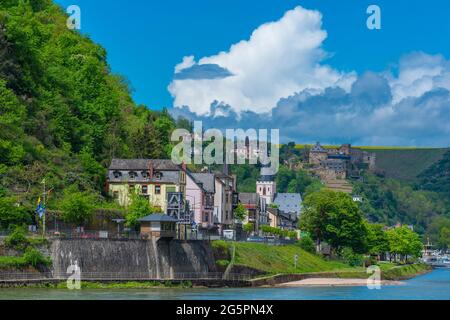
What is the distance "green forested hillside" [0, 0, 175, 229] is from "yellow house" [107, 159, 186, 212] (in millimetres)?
2060

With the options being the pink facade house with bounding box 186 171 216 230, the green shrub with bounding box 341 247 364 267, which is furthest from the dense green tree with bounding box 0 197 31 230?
the green shrub with bounding box 341 247 364 267

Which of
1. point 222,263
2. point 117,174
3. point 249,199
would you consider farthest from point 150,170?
point 249,199

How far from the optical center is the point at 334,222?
5492 inches

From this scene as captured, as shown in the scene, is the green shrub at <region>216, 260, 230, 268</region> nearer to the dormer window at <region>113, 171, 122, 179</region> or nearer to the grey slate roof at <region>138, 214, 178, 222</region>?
the grey slate roof at <region>138, 214, 178, 222</region>

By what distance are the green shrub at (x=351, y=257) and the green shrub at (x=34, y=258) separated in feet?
226

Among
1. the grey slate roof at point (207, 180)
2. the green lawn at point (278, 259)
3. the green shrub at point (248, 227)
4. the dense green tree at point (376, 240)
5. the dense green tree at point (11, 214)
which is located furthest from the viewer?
the dense green tree at point (376, 240)

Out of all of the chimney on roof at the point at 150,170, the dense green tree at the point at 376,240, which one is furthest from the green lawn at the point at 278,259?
the dense green tree at the point at 376,240

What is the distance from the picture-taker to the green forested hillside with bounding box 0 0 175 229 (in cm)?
9569

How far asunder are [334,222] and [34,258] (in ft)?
243

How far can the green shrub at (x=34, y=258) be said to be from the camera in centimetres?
7288

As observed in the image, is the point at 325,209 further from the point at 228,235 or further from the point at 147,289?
the point at 147,289

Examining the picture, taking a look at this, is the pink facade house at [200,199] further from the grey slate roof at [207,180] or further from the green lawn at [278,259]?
the green lawn at [278,259]

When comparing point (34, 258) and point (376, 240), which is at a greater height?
point (34, 258)

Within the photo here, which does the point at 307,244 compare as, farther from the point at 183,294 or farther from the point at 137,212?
the point at 183,294
